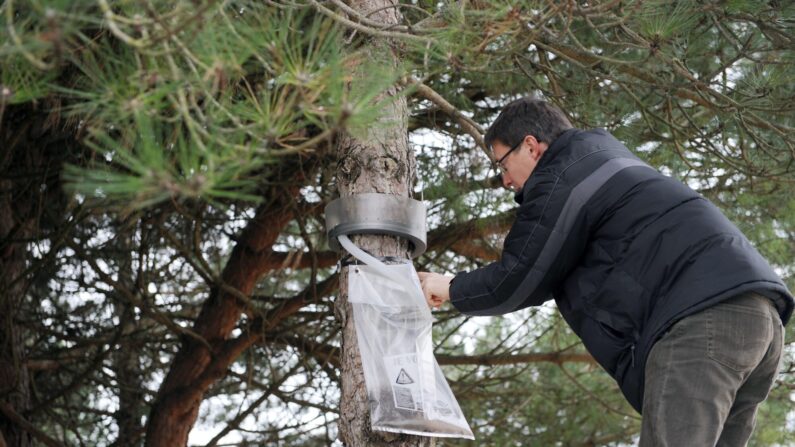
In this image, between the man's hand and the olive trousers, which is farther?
the man's hand

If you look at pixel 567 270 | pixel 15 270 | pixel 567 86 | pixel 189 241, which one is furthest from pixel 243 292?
pixel 567 270

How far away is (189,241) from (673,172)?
2.32 metres

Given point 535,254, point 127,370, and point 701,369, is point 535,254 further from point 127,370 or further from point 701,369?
point 127,370

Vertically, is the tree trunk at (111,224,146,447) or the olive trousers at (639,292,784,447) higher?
the tree trunk at (111,224,146,447)

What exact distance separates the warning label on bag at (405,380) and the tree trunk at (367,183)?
0.28 ft

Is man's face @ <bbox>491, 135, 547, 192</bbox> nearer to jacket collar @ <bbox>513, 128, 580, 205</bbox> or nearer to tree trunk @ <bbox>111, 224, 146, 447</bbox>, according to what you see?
jacket collar @ <bbox>513, 128, 580, 205</bbox>

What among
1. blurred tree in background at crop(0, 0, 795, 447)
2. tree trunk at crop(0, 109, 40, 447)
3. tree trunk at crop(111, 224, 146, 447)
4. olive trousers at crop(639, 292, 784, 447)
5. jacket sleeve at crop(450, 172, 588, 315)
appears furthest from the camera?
tree trunk at crop(111, 224, 146, 447)

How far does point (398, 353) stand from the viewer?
7.86ft

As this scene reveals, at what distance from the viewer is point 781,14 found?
2.92 m

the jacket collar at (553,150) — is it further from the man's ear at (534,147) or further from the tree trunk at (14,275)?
the tree trunk at (14,275)

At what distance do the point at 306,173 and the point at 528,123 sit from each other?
6.08 feet

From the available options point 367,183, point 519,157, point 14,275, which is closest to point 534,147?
point 519,157

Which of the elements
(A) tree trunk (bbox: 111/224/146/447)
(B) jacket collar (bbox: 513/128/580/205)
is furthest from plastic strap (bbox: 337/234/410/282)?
(A) tree trunk (bbox: 111/224/146/447)

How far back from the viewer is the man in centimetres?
214
